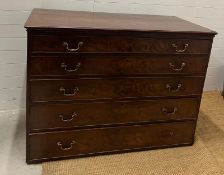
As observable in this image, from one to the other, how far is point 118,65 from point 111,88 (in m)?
0.15

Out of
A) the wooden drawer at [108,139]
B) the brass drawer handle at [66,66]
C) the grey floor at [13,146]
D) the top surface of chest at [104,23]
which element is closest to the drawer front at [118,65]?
the brass drawer handle at [66,66]

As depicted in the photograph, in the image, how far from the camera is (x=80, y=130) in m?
1.89

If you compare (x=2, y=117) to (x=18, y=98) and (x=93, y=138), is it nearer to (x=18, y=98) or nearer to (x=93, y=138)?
(x=18, y=98)

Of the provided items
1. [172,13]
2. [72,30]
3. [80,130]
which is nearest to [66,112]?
[80,130]

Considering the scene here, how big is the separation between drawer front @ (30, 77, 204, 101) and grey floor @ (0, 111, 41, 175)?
44 cm

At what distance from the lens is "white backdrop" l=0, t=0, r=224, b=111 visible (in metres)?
2.16

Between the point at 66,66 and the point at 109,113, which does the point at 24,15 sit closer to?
the point at 66,66

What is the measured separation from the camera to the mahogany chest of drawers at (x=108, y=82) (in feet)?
5.52

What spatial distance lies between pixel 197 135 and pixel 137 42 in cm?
97

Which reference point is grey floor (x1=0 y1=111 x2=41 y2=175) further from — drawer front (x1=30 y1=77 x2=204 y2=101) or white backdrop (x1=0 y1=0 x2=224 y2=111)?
drawer front (x1=30 y1=77 x2=204 y2=101)

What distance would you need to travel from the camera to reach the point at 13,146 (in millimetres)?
2031

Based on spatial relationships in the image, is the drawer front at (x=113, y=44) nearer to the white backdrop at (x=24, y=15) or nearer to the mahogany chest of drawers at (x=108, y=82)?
the mahogany chest of drawers at (x=108, y=82)

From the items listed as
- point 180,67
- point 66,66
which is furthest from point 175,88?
point 66,66

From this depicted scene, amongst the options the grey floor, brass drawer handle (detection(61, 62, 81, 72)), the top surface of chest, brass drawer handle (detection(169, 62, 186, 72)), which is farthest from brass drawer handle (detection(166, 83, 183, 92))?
the grey floor
